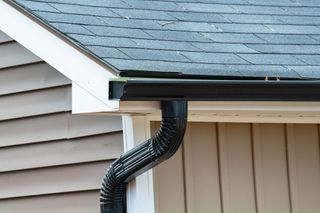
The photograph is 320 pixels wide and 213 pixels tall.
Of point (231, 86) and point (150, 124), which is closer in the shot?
point (231, 86)

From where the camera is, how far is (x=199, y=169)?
4.81 meters

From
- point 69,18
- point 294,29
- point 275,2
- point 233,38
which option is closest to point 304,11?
point 275,2

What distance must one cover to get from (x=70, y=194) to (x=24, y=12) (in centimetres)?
94

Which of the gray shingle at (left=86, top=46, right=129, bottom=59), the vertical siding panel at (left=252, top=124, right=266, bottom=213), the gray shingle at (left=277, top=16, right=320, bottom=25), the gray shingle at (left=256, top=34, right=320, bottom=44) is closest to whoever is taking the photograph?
the gray shingle at (left=86, top=46, right=129, bottom=59)

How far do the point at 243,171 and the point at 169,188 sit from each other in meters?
0.42

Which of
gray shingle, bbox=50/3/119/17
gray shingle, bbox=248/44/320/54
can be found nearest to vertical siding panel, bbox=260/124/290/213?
gray shingle, bbox=248/44/320/54

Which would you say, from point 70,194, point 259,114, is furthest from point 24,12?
point 259,114

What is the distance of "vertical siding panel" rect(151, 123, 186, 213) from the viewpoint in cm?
471

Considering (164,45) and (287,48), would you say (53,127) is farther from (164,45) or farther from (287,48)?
(287,48)

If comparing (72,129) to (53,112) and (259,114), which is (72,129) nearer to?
(53,112)

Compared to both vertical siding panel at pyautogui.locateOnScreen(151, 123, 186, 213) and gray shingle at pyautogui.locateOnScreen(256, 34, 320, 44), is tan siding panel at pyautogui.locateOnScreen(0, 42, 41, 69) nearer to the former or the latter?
vertical siding panel at pyautogui.locateOnScreen(151, 123, 186, 213)

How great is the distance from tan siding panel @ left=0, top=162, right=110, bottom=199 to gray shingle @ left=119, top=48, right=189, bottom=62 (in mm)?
649

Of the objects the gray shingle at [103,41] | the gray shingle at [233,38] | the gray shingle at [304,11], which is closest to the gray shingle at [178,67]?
the gray shingle at [103,41]

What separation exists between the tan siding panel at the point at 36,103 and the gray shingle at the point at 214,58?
2.36 feet
